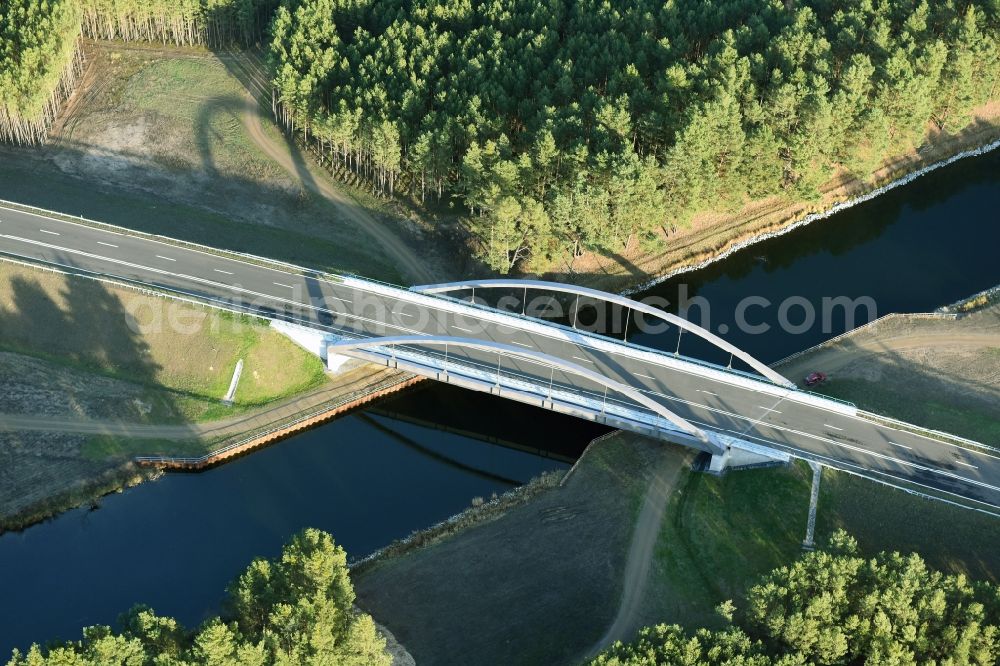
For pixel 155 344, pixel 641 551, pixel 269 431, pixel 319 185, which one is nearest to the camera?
pixel 641 551

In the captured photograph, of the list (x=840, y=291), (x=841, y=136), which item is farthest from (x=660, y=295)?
(x=841, y=136)

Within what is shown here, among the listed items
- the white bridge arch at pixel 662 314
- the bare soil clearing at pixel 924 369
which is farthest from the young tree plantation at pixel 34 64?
the bare soil clearing at pixel 924 369

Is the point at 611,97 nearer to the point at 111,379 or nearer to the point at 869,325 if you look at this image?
the point at 869,325

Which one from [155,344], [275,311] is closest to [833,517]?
[275,311]

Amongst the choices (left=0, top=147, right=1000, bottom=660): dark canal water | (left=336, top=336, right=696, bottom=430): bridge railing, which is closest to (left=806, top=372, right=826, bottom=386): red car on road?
(left=0, top=147, right=1000, bottom=660): dark canal water

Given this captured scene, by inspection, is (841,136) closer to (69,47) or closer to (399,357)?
(399,357)
